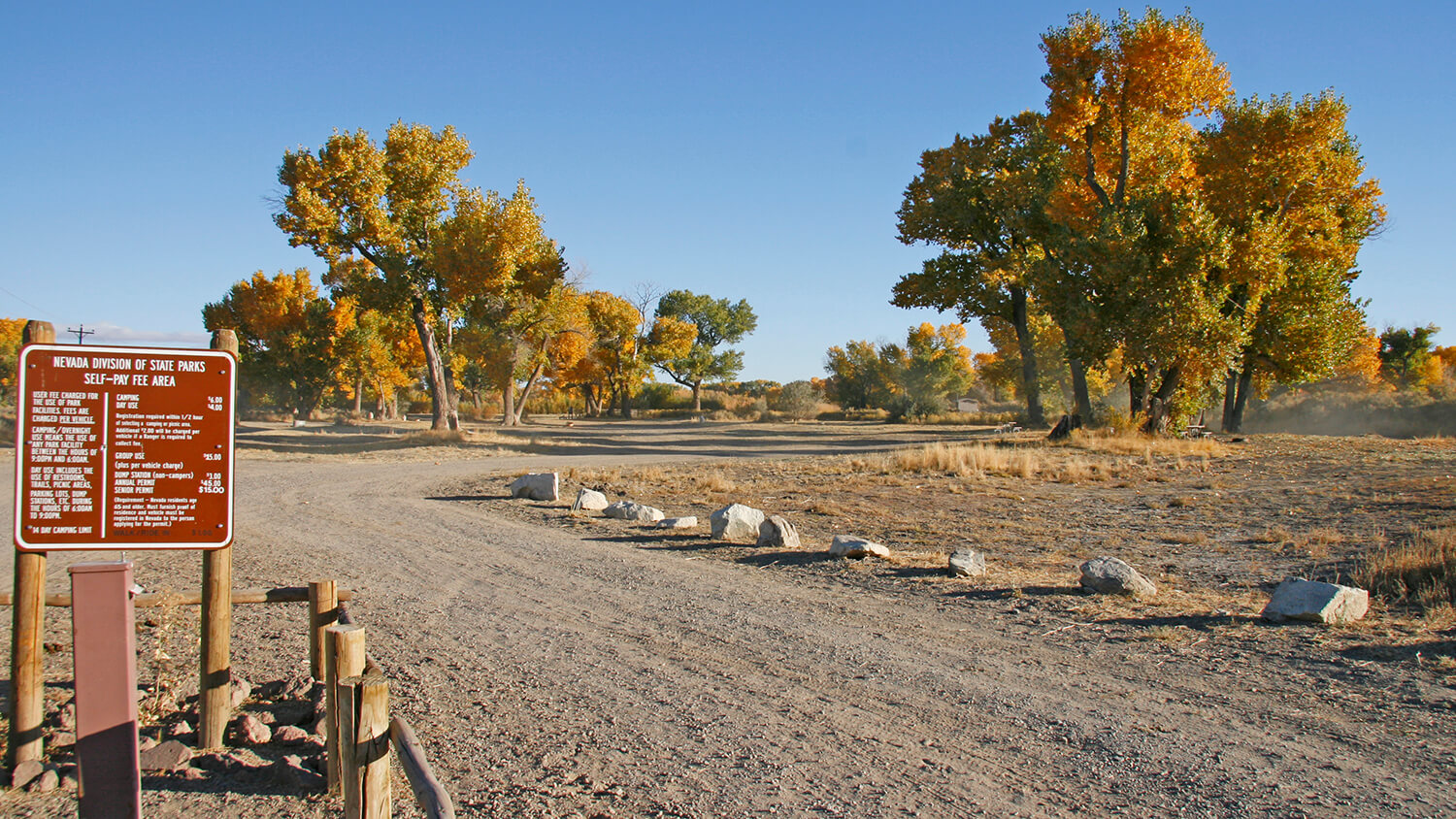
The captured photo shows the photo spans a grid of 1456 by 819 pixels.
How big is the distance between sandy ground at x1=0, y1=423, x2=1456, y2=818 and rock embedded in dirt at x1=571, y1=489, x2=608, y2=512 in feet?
12.8

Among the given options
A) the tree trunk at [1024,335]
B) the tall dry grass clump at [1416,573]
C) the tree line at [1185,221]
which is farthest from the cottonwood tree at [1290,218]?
the tall dry grass clump at [1416,573]

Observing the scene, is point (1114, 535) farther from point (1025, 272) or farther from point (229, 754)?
point (1025, 272)

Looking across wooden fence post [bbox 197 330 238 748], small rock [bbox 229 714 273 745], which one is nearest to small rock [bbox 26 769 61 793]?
wooden fence post [bbox 197 330 238 748]

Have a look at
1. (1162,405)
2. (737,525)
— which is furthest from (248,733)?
(1162,405)

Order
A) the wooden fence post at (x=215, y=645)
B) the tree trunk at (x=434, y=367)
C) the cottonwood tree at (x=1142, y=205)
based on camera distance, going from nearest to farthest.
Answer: the wooden fence post at (x=215, y=645)
the cottonwood tree at (x=1142, y=205)
the tree trunk at (x=434, y=367)

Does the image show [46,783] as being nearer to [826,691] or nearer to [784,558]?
[826,691]

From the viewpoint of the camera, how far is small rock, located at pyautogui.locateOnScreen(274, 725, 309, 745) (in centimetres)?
486

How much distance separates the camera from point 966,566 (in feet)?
29.3

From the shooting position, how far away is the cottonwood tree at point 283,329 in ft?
176

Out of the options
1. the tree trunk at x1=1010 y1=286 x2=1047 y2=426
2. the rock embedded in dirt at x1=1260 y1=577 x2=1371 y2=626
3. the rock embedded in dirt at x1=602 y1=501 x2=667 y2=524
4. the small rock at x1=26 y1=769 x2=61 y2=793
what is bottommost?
the small rock at x1=26 y1=769 x2=61 y2=793

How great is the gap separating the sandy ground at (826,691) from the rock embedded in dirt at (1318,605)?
0.23 meters

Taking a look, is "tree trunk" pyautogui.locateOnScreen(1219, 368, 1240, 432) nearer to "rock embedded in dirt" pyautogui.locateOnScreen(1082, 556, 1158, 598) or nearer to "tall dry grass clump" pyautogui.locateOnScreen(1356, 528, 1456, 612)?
"tall dry grass clump" pyautogui.locateOnScreen(1356, 528, 1456, 612)

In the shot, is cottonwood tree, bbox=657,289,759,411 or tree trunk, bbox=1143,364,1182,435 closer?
tree trunk, bbox=1143,364,1182,435

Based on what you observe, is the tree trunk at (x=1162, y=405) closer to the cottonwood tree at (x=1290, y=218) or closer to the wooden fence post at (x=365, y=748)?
the cottonwood tree at (x=1290, y=218)
